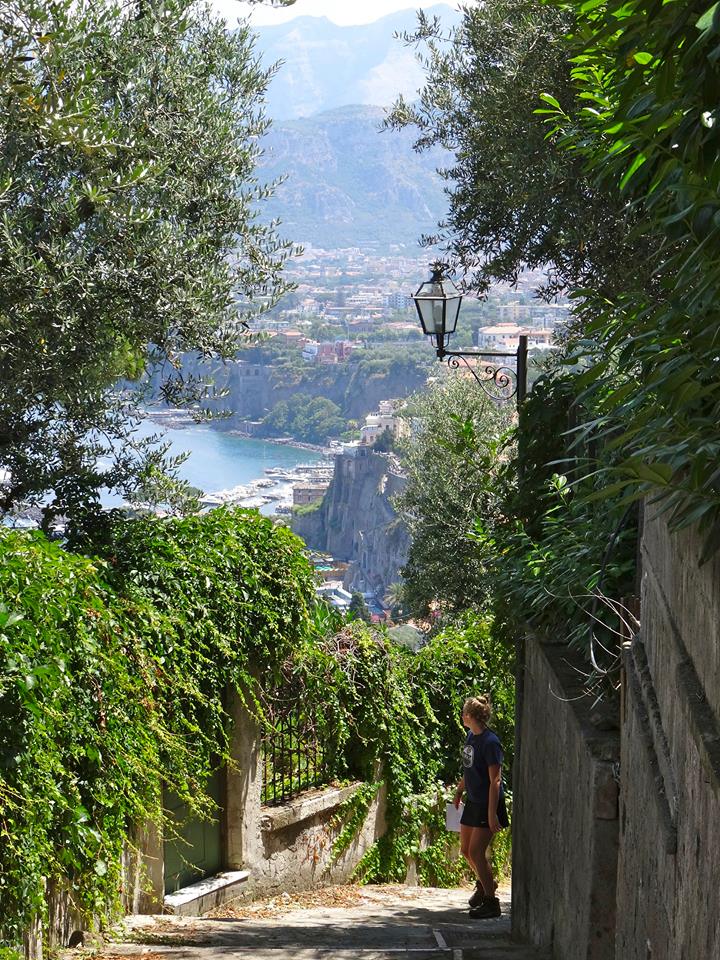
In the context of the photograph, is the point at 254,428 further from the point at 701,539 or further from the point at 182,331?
the point at 701,539

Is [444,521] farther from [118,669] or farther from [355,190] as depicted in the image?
[355,190]

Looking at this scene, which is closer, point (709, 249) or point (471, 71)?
point (709, 249)

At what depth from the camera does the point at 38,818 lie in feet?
16.5

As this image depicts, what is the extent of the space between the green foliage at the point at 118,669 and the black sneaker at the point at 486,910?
2.26 metres

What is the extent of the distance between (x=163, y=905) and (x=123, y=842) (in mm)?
1234

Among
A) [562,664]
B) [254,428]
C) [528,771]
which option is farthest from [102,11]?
[254,428]

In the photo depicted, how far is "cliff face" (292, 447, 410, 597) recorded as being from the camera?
120 feet

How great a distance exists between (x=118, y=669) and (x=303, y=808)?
3826 mm

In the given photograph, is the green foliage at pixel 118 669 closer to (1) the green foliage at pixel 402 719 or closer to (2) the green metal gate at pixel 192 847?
(2) the green metal gate at pixel 192 847

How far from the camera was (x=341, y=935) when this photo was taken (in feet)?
24.1

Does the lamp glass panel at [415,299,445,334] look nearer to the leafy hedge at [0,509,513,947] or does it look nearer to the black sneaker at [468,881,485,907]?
Result: the leafy hedge at [0,509,513,947]

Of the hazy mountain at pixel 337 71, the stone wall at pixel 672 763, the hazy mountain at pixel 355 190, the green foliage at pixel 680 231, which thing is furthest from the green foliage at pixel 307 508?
the hazy mountain at pixel 337 71

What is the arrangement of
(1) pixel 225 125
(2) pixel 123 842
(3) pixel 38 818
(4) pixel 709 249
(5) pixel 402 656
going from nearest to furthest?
(4) pixel 709 249
(3) pixel 38 818
(2) pixel 123 842
(1) pixel 225 125
(5) pixel 402 656

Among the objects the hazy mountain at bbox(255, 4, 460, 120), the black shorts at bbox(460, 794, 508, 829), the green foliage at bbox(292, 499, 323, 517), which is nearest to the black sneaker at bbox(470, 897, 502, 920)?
the black shorts at bbox(460, 794, 508, 829)
